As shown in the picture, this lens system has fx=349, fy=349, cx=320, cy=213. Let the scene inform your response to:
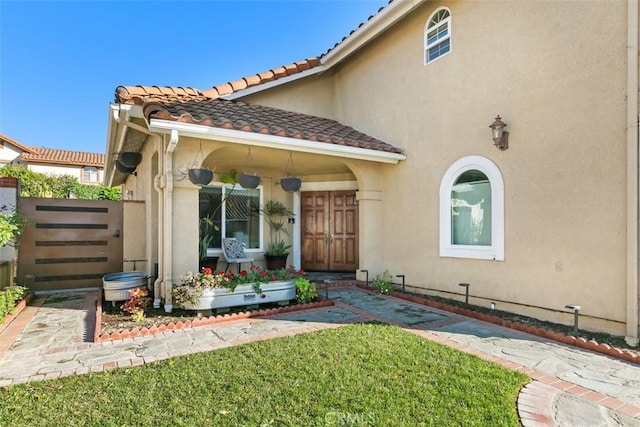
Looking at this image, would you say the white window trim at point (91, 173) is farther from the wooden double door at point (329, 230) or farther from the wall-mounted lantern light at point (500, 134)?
the wall-mounted lantern light at point (500, 134)

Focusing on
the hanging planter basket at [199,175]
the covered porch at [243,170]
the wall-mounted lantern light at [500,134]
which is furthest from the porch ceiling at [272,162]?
the wall-mounted lantern light at [500,134]

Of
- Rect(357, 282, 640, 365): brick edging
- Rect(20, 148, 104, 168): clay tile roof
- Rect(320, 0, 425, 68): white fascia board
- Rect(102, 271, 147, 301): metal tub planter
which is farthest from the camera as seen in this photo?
Rect(20, 148, 104, 168): clay tile roof

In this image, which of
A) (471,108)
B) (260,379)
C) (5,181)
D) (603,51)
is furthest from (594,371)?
(5,181)

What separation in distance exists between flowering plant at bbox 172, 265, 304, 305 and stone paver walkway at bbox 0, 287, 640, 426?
2.62 feet

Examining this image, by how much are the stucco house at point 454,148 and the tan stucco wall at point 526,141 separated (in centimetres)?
3

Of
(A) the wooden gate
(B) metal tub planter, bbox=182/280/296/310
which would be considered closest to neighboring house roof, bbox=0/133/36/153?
(A) the wooden gate

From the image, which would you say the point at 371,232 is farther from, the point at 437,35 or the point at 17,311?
the point at 17,311

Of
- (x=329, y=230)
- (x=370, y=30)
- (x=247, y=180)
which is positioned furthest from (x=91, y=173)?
(x=370, y=30)

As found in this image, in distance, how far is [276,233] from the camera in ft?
37.9

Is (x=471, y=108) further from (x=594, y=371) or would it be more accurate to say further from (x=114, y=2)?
(x=114, y=2)

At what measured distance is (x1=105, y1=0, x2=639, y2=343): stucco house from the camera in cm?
569

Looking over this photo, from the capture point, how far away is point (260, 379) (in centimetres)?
402

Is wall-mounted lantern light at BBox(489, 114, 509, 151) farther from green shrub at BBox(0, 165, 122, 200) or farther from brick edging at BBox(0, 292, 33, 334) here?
green shrub at BBox(0, 165, 122, 200)

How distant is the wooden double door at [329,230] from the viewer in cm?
1178
